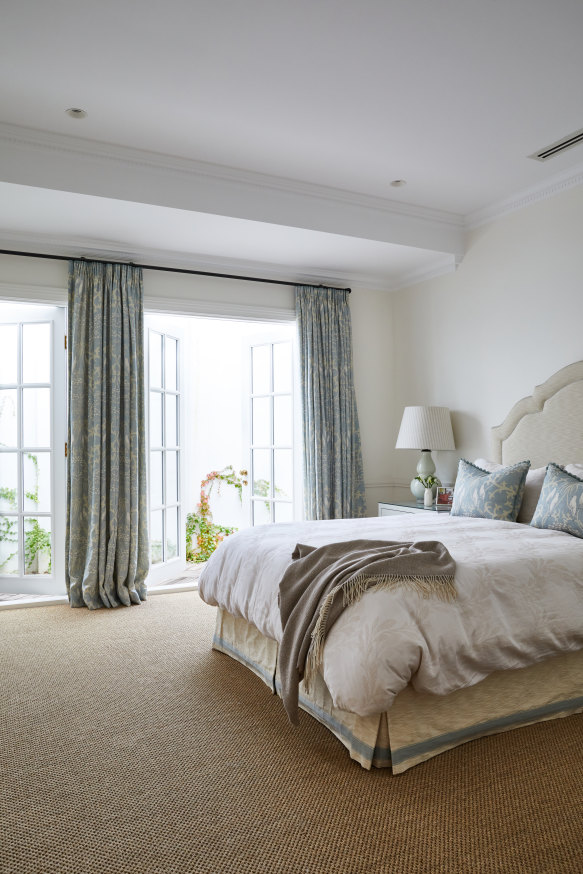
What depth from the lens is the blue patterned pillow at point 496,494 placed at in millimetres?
3742

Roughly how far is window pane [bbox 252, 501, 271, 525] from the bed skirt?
296cm

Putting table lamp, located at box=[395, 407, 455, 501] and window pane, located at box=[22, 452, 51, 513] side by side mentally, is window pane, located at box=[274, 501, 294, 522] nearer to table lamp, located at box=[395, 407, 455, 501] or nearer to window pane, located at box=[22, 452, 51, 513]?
table lamp, located at box=[395, 407, 455, 501]

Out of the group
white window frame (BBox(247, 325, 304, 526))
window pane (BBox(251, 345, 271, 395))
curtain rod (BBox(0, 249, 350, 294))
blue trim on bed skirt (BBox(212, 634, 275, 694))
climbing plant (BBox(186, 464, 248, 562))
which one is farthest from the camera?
climbing plant (BBox(186, 464, 248, 562))

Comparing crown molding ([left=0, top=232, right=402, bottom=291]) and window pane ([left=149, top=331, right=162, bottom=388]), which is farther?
window pane ([left=149, top=331, right=162, bottom=388])

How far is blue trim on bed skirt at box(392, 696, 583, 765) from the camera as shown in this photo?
2309mm

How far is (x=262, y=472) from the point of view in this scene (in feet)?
19.8

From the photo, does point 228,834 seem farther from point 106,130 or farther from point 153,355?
point 153,355

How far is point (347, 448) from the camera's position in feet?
18.3

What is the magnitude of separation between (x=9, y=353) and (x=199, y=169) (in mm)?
2065

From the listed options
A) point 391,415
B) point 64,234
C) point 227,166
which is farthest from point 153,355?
point 391,415

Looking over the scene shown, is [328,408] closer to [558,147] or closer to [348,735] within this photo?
[558,147]

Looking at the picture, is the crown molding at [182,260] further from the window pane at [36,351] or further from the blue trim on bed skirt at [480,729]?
the blue trim on bed skirt at [480,729]

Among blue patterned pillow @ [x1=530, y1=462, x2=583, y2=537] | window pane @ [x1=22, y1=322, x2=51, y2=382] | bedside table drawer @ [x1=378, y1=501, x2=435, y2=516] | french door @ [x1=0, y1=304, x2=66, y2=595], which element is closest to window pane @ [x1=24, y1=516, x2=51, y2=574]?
→ french door @ [x1=0, y1=304, x2=66, y2=595]

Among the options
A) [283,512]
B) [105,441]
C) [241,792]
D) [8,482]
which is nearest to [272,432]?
[283,512]
